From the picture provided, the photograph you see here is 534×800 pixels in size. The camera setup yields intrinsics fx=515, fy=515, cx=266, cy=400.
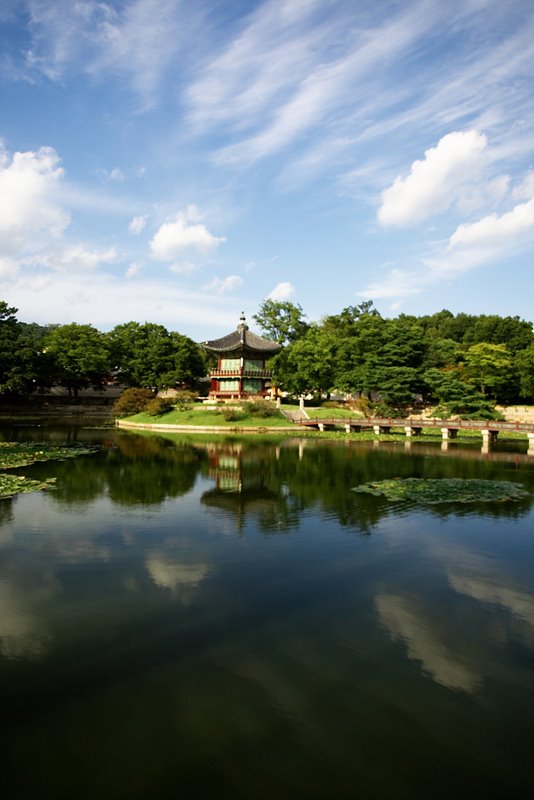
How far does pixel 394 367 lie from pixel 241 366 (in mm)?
15960

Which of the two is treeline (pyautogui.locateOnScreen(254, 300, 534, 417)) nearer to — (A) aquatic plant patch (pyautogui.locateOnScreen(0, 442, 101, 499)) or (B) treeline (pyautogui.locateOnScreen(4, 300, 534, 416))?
(B) treeline (pyautogui.locateOnScreen(4, 300, 534, 416))

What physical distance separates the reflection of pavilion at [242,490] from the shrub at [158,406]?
20053 mm

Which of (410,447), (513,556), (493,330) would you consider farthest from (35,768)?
(493,330)

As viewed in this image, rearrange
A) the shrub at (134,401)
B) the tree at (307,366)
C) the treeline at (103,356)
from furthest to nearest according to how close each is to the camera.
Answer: the treeline at (103,356) < the tree at (307,366) < the shrub at (134,401)

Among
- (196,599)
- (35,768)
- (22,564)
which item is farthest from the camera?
(22,564)

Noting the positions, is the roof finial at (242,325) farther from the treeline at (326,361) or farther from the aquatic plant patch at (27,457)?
the aquatic plant patch at (27,457)

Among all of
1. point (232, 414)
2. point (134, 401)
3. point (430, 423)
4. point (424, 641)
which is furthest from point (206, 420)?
point (424, 641)

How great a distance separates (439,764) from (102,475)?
19.3 meters

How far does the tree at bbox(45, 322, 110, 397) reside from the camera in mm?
Result: 62062

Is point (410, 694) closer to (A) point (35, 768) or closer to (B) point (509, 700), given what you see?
(B) point (509, 700)

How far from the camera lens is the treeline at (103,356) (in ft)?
194

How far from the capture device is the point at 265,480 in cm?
2238

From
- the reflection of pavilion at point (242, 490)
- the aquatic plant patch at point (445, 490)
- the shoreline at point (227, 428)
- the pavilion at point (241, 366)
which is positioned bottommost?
the reflection of pavilion at point (242, 490)

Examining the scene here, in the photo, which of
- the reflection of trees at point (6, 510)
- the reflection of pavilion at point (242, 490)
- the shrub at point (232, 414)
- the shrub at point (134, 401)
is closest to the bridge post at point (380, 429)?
the shrub at point (232, 414)
